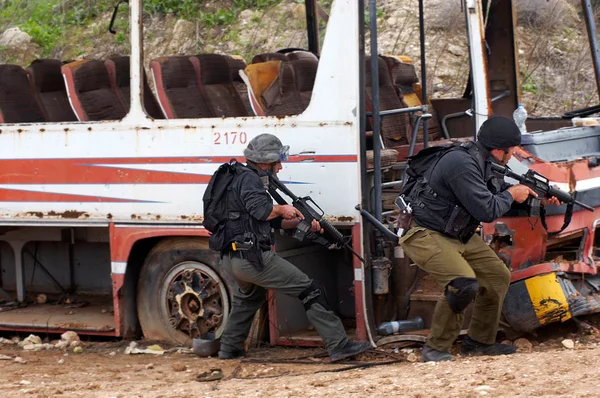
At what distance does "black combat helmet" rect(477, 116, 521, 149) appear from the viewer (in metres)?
5.53

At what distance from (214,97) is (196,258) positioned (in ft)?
3.92

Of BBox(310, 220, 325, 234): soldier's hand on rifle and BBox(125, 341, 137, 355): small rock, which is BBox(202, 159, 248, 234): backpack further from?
BBox(125, 341, 137, 355): small rock

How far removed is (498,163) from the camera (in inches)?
222

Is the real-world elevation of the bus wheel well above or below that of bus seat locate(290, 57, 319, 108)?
below

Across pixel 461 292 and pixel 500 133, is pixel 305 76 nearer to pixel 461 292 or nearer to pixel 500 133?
pixel 500 133

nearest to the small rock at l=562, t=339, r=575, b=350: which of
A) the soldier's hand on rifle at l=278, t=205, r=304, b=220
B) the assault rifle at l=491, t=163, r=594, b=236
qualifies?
the assault rifle at l=491, t=163, r=594, b=236

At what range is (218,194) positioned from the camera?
229 inches

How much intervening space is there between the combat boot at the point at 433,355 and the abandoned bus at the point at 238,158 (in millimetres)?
414

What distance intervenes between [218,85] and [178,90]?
0.45 m

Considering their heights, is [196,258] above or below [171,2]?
below

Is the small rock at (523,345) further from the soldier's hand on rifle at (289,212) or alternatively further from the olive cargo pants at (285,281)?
the soldier's hand on rifle at (289,212)

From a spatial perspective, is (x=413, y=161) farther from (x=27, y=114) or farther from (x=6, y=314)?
(x=6, y=314)

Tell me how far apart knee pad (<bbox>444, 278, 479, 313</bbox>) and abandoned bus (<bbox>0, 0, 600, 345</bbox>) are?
0.47 m

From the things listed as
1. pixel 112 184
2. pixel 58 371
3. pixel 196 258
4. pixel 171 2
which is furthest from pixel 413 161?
pixel 171 2
